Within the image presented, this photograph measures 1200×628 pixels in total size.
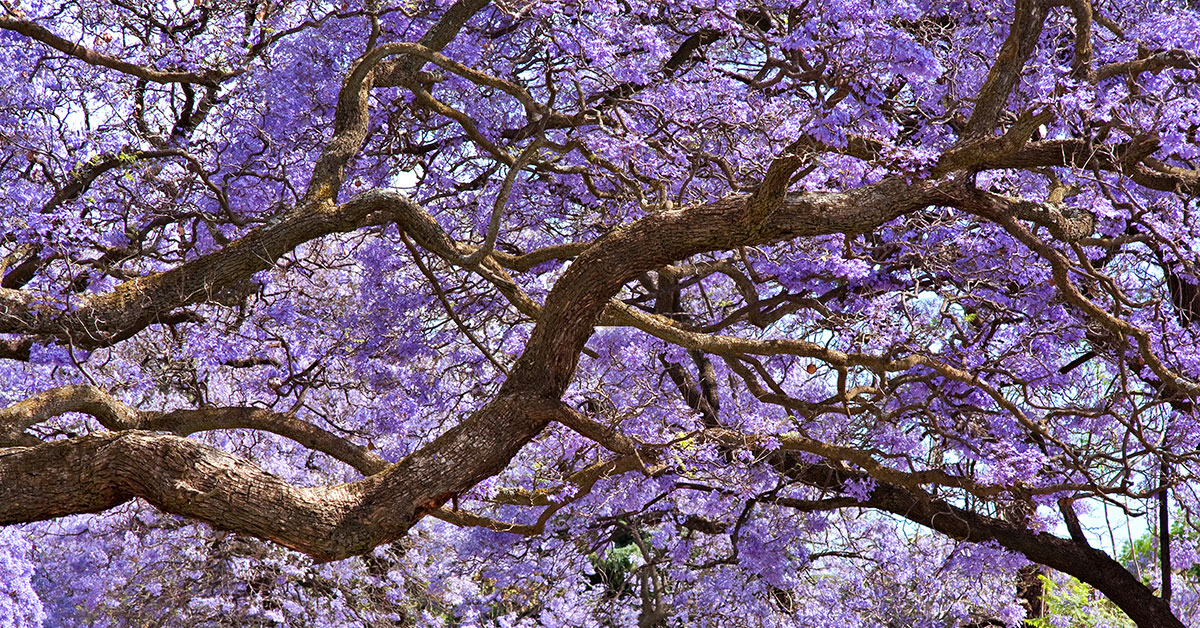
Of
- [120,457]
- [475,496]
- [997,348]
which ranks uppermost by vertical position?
[997,348]

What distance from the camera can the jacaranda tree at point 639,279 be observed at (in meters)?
5.89

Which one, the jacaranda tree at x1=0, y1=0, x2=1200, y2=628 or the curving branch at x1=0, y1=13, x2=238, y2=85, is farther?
the curving branch at x1=0, y1=13, x2=238, y2=85

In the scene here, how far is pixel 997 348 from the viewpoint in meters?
7.86

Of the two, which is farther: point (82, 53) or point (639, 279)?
point (639, 279)

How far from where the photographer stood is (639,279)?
8375 millimetres

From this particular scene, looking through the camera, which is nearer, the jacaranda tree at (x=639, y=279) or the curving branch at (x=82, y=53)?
the jacaranda tree at (x=639, y=279)

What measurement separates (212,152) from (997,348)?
18.2 ft

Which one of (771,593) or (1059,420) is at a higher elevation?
(1059,420)

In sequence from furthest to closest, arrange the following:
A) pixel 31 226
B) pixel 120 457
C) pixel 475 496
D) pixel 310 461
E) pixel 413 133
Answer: pixel 310 461 → pixel 413 133 → pixel 475 496 → pixel 31 226 → pixel 120 457

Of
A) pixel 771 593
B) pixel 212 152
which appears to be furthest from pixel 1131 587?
pixel 212 152

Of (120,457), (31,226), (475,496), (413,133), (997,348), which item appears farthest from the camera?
(413,133)

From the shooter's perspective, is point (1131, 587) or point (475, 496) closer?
point (475, 496)

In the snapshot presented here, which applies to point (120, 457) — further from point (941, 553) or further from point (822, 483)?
point (941, 553)

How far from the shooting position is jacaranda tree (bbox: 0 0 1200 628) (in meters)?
5.89
